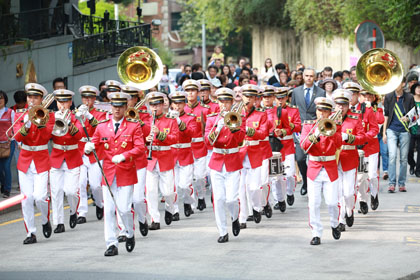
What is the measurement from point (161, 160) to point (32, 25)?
10894 millimetres

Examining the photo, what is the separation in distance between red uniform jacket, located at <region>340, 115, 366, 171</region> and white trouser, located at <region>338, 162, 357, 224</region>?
86 mm

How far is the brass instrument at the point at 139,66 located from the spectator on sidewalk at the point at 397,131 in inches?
203

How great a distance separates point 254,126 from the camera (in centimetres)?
1453

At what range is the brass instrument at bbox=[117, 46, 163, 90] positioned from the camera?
16.2m

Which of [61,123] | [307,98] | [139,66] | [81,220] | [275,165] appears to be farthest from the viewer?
[307,98]

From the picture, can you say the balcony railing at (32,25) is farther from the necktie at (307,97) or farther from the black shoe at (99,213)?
the necktie at (307,97)

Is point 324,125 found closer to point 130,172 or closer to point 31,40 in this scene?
point 130,172

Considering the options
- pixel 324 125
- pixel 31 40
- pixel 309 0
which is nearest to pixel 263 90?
pixel 324 125

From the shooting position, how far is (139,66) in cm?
1634

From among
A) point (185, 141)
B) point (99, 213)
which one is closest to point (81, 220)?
point (99, 213)

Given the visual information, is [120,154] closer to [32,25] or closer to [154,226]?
[154,226]

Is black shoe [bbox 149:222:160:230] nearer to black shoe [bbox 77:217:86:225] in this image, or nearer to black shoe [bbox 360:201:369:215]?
black shoe [bbox 77:217:86:225]

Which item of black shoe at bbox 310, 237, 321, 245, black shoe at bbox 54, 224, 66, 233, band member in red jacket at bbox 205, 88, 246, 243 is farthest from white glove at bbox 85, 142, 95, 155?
black shoe at bbox 310, 237, 321, 245

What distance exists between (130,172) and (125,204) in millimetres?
428
